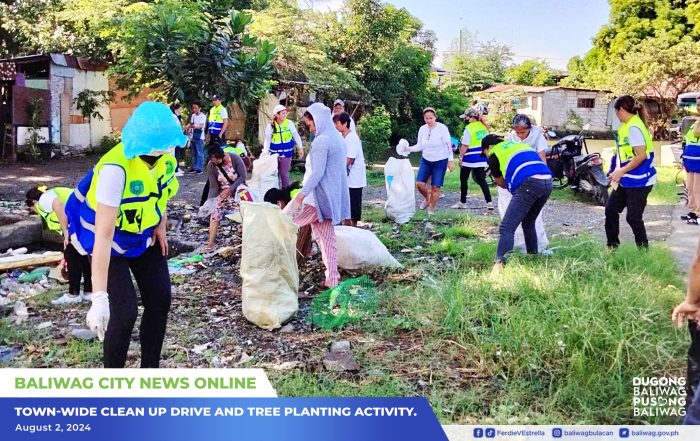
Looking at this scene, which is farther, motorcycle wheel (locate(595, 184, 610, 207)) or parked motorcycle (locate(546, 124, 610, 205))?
parked motorcycle (locate(546, 124, 610, 205))

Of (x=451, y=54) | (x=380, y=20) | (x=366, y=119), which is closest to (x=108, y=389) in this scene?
(x=366, y=119)

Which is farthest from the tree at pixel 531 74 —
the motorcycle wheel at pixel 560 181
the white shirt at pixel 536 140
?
the white shirt at pixel 536 140

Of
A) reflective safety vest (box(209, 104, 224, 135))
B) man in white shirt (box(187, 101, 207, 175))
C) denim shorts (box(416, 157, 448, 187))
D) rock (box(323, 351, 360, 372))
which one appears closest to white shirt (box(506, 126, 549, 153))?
denim shorts (box(416, 157, 448, 187))

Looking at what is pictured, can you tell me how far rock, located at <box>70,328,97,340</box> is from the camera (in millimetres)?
3422

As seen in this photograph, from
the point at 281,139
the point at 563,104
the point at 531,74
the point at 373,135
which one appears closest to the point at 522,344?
the point at 281,139

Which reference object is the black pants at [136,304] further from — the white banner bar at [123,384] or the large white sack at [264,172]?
the large white sack at [264,172]

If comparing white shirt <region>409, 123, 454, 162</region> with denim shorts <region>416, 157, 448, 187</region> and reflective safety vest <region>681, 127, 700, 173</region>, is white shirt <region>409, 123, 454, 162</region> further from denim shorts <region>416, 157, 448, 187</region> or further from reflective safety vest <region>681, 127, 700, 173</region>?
reflective safety vest <region>681, 127, 700, 173</region>

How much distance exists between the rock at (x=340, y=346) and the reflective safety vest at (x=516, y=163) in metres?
1.64

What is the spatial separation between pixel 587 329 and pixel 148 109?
2.14m

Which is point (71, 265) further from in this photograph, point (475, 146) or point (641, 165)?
→ point (475, 146)

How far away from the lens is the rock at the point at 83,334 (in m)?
3.42

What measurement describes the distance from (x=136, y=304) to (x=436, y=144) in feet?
14.6

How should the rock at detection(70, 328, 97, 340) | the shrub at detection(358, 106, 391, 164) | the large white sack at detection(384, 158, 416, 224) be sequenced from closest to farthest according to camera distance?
1. the rock at detection(70, 328, 97, 340)
2. the large white sack at detection(384, 158, 416, 224)
3. the shrub at detection(358, 106, 391, 164)

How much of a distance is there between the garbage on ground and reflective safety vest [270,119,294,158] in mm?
3502
